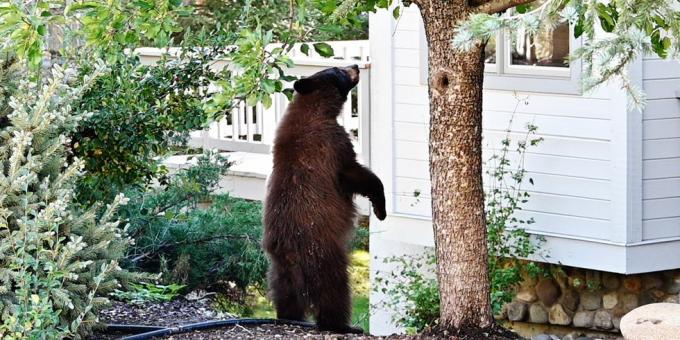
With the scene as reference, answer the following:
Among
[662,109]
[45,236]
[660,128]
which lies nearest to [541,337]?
[660,128]

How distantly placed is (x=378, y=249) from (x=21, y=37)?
6.92m

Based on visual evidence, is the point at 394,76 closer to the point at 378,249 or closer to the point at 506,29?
the point at 378,249

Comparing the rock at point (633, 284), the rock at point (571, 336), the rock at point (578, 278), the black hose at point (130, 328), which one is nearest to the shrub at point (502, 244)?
the rock at point (578, 278)

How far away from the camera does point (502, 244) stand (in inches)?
406

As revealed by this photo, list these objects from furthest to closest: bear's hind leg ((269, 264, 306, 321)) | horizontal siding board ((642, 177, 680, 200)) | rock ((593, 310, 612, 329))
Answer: rock ((593, 310, 612, 329)), horizontal siding board ((642, 177, 680, 200)), bear's hind leg ((269, 264, 306, 321))

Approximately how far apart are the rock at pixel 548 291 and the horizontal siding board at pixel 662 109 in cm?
194

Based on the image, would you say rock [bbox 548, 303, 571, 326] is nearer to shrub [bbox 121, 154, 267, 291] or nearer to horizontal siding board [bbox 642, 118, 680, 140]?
horizontal siding board [bbox 642, 118, 680, 140]

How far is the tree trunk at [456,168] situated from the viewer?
234 inches

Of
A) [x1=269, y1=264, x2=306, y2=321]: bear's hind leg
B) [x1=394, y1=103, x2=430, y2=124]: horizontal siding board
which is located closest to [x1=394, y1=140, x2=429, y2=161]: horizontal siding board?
[x1=394, y1=103, x2=430, y2=124]: horizontal siding board

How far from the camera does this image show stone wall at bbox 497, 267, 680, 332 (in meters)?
10.4

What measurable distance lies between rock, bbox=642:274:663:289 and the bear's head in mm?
3843

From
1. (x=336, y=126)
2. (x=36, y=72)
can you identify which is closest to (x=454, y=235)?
(x=336, y=126)

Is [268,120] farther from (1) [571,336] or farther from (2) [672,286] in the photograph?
(2) [672,286]

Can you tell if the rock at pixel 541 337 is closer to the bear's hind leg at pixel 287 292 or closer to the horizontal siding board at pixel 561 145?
the horizontal siding board at pixel 561 145
